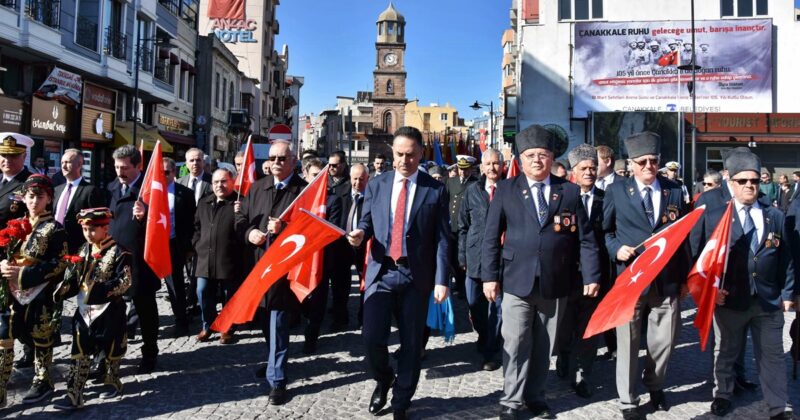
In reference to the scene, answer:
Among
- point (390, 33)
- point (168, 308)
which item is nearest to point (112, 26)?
point (168, 308)

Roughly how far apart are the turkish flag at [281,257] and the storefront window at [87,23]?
17615mm

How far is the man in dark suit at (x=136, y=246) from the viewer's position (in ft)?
17.9

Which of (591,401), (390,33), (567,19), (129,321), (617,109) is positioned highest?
(390,33)

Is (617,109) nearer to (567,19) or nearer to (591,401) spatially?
(567,19)

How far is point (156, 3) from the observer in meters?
24.7

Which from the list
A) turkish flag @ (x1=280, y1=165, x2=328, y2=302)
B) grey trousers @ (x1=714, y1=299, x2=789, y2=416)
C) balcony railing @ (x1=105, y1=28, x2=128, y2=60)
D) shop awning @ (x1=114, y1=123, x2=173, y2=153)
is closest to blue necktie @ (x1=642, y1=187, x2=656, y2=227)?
grey trousers @ (x1=714, y1=299, x2=789, y2=416)

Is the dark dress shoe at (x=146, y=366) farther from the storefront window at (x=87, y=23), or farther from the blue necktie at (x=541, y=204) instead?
the storefront window at (x=87, y=23)

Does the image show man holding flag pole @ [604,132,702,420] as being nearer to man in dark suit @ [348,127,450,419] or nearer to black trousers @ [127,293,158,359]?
man in dark suit @ [348,127,450,419]

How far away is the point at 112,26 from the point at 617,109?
2252 centimetres

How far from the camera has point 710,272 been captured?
4367mm

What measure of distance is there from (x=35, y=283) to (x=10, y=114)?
45.7 feet

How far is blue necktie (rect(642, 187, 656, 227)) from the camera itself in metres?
4.57

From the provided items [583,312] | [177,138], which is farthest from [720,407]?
[177,138]

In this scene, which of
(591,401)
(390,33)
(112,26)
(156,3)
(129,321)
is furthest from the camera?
(390,33)
